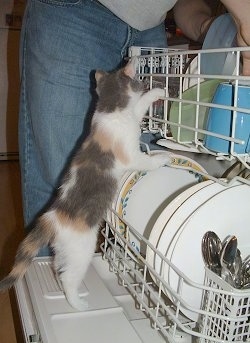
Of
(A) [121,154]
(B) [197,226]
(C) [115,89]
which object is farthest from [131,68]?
(B) [197,226]

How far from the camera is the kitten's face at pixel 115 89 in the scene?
37.0 inches

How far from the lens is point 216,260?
2.13 feet

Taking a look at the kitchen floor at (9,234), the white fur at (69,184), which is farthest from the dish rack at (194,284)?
the kitchen floor at (9,234)

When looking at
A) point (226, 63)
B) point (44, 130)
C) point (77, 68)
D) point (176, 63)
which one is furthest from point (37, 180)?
point (226, 63)

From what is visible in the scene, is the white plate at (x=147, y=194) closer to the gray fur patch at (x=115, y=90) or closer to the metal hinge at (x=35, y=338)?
the gray fur patch at (x=115, y=90)

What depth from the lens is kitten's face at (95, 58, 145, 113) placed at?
94 centimetres

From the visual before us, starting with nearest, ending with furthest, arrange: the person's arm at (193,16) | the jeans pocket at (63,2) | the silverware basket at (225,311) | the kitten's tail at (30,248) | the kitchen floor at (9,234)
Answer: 1. the silverware basket at (225,311)
2. the kitten's tail at (30,248)
3. the jeans pocket at (63,2)
4. the person's arm at (193,16)
5. the kitchen floor at (9,234)

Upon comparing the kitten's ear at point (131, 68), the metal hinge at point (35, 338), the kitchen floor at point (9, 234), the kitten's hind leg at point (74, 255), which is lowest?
the kitchen floor at point (9, 234)

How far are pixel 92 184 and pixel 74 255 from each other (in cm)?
15

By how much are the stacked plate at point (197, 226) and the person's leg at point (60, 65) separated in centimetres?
41

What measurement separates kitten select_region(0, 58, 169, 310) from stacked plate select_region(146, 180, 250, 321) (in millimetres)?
168

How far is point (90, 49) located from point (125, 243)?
475 mm

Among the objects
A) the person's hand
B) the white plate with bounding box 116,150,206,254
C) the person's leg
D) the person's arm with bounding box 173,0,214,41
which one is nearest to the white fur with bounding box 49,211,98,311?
the white plate with bounding box 116,150,206,254

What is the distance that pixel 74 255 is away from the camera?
0.86 metres
